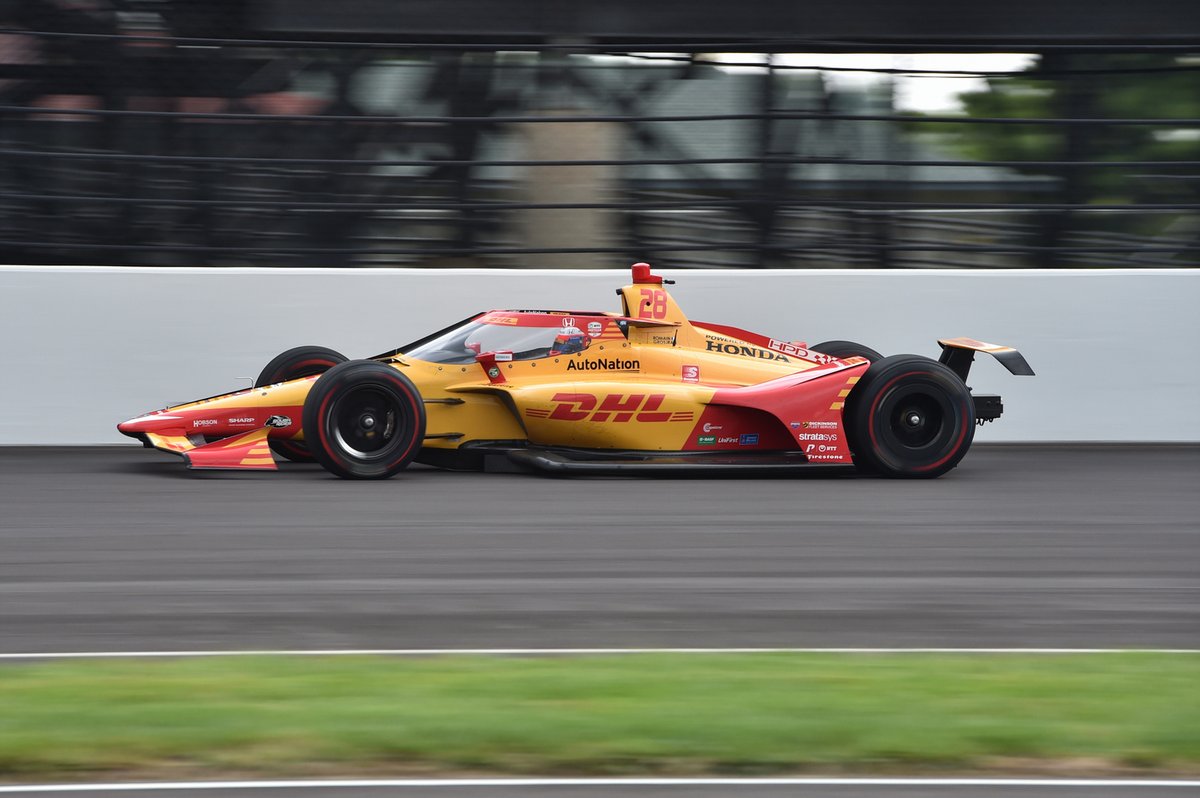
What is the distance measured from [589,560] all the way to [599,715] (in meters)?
2.69

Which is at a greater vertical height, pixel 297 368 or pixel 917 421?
pixel 297 368

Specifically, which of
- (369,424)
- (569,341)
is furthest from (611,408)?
(369,424)

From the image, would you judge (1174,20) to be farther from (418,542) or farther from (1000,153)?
(418,542)

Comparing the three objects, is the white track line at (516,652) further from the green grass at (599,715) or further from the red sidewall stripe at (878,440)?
the red sidewall stripe at (878,440)

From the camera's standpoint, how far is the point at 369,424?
10.1 metres

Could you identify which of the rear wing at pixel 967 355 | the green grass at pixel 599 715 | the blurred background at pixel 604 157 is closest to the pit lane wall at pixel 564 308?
the blurred background at pixel 604 157

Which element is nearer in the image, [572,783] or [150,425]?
[572,783]

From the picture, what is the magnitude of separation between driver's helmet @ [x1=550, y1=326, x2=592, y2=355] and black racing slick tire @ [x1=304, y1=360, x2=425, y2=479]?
1.05m

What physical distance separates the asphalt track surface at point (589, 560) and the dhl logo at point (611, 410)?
44 centimetres

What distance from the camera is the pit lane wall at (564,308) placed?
11.7 meters

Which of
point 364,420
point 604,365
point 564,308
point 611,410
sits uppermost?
point 564,308

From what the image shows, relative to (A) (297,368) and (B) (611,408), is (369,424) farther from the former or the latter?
(B) (611,408)

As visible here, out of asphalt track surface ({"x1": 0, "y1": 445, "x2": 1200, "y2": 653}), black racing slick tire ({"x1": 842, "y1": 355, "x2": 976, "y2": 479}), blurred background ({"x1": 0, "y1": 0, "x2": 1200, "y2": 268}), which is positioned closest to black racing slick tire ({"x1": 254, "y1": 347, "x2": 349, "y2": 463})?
asphalt track surface ({"x1": 0, "y1": 445, "x2": 1200, "y2": 653})

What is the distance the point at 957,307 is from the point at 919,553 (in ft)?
16.6
